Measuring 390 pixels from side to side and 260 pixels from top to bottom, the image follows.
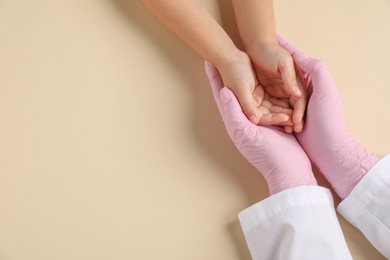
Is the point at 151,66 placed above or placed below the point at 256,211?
above

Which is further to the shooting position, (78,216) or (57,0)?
(57,0)

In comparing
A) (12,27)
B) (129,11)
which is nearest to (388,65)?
(129,11)

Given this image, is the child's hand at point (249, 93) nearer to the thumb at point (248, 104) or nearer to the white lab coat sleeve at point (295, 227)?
the thumb at point (248, 104)

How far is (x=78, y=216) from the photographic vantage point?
647mm

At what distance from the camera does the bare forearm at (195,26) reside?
753 millimetres

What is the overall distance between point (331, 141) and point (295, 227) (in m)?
0.18

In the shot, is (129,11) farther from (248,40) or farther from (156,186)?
(156,186)

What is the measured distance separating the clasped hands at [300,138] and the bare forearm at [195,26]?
11 centimetres

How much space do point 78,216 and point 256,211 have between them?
1.01 ft

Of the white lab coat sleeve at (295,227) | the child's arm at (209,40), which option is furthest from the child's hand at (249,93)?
the white lab coat sleeve at (295,227)

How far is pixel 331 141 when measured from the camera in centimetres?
68

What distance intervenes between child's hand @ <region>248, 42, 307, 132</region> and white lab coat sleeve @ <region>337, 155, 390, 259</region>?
151mm

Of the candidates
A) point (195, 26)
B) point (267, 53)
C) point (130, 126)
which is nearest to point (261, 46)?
point (267, 53)

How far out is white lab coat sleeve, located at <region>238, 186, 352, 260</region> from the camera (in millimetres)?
594
